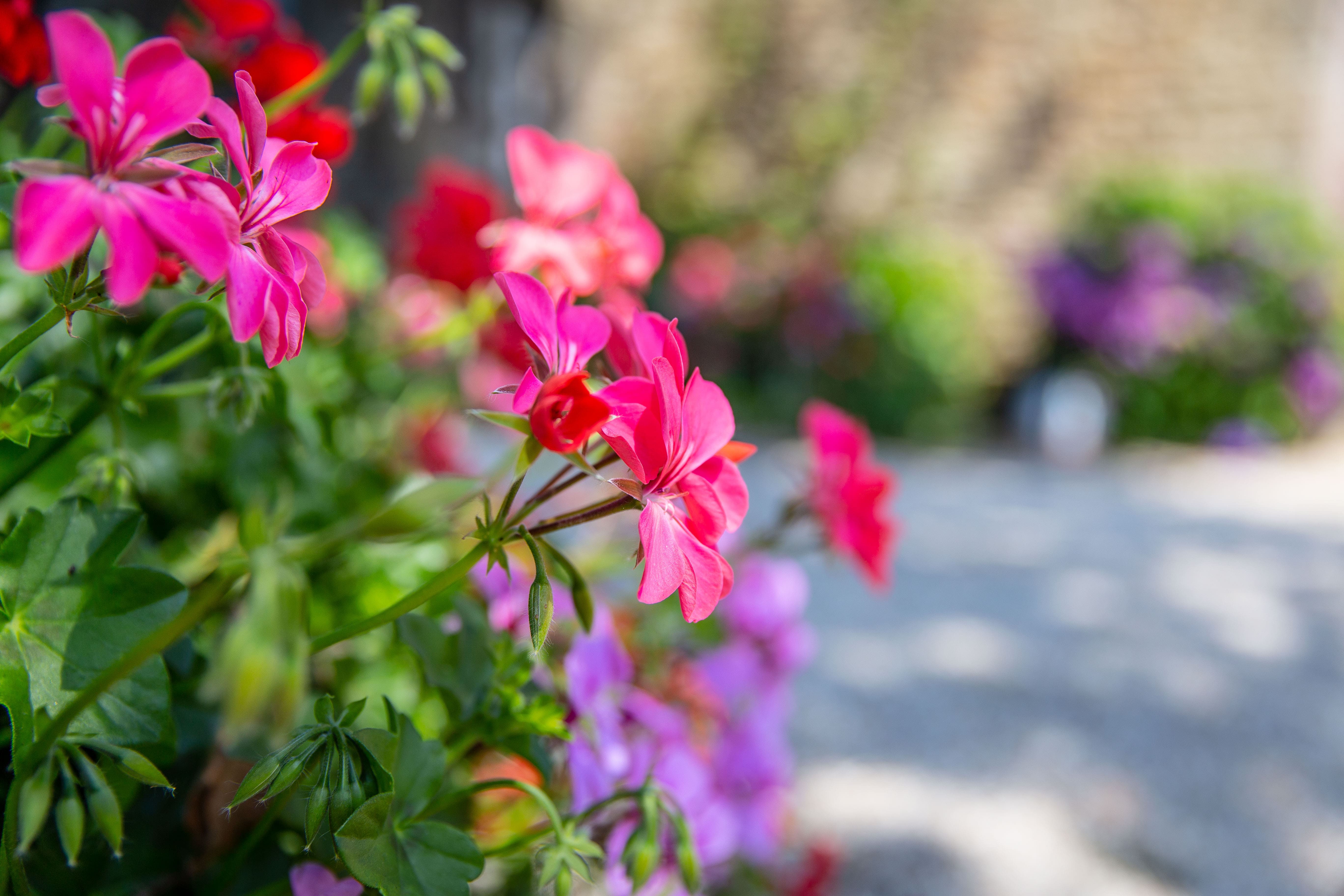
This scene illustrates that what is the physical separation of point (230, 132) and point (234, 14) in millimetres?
518

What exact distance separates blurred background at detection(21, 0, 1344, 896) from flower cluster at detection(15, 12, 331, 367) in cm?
44

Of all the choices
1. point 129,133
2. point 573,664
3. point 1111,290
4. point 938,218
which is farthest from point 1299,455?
point 129,133

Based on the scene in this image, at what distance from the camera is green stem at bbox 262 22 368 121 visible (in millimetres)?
738

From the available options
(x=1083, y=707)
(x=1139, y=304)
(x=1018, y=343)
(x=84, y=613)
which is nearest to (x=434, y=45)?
(x=84, y=613)

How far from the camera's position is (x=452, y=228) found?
113 centimetres

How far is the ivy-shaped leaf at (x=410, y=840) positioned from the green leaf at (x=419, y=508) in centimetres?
12

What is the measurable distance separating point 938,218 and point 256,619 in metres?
8.12

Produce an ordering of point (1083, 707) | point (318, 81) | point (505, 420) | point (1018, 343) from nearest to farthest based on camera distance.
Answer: point (505, 420) < point (318, 81) < point (1083, 707) < point (1018, 343)

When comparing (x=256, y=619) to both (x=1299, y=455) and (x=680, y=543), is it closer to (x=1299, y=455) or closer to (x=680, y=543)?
(x=680, y=543)

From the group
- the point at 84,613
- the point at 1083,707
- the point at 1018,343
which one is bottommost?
the point at 1018,343

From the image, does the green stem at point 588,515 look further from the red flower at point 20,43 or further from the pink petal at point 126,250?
the red flower at point 20,43

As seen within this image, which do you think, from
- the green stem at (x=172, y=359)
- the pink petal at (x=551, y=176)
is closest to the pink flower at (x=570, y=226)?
the pink petal at (x=551, y=176)

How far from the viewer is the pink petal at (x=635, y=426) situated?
1.56ft

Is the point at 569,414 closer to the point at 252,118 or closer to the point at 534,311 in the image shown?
the point at 534,311
